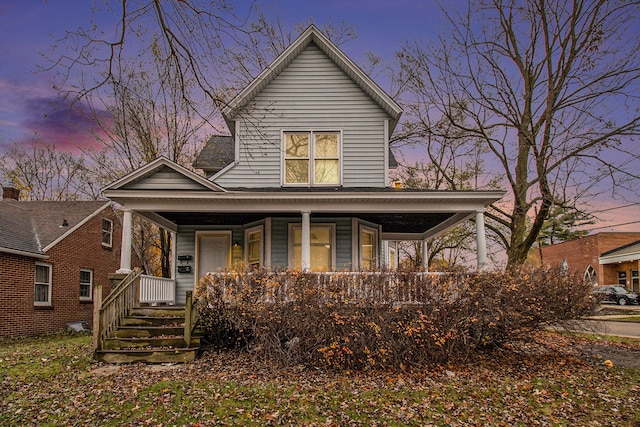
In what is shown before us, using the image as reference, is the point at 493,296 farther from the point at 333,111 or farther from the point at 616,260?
the point at 616,260

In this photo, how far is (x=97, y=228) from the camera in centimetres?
2117

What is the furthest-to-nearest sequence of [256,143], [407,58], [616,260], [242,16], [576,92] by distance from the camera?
[616,260]
[407,58]
[576,92]
[256,143]
[242,16]

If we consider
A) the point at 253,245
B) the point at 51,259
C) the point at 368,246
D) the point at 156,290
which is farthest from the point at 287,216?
the point at 51,259

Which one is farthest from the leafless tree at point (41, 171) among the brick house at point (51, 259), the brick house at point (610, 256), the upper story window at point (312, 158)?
the brick house at point (610, 256)

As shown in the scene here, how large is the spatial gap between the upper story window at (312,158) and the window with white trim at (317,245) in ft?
4.24

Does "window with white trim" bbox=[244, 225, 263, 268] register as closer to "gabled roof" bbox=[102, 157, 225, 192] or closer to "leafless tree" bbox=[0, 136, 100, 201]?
"gabled roof" bbox=[102, 157, 225, 192]

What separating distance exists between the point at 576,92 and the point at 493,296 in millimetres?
10788

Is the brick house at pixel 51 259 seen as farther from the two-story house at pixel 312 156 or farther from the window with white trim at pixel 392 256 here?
the window with white trim at pixel 392 256

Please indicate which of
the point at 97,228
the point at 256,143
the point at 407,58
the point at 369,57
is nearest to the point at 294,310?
the point at 256,143

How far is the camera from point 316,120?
14102 millimetres

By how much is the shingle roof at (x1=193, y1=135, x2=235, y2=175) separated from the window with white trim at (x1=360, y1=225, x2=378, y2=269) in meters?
5.01

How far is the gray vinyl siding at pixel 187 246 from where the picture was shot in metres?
14.7

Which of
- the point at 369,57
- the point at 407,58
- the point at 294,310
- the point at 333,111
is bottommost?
the point at 294,310

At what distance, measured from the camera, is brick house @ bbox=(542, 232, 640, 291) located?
36312 mm
